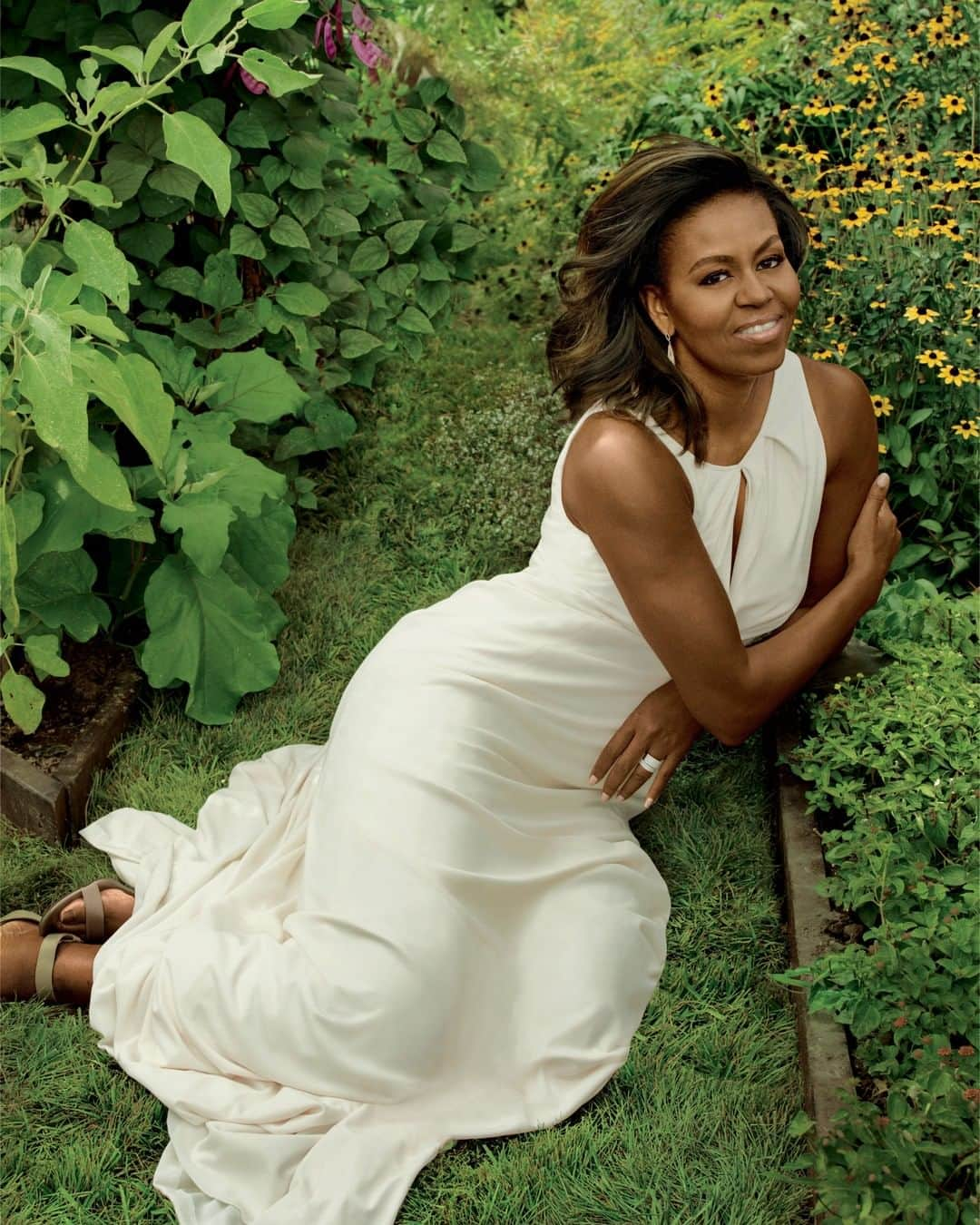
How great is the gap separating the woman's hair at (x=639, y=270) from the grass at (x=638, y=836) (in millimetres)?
675

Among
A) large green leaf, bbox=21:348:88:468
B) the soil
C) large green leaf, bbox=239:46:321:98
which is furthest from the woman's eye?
the soil

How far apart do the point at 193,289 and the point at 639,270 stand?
1.58m

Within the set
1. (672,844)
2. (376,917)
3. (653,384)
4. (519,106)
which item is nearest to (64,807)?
(376,917)

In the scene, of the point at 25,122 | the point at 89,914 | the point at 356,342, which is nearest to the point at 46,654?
the point at 89,914

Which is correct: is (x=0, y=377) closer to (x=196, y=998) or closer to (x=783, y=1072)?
(x=196, y=998)

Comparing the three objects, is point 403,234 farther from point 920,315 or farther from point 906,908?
point 906,908

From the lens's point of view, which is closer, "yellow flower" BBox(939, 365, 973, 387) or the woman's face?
the woman's face

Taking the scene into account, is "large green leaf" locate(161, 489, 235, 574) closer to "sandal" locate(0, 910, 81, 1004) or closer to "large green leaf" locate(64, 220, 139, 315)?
"large green leaf" locate(64, 220, 139, 315)

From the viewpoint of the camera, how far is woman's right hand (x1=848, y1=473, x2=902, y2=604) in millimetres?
2770

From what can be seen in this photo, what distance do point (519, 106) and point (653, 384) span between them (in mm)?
3160

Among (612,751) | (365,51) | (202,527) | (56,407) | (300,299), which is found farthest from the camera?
(300,299)

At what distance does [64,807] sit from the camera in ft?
10.3

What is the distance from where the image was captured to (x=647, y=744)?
9.02 feet

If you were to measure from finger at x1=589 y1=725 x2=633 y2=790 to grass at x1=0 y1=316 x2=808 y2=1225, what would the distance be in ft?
0.09
